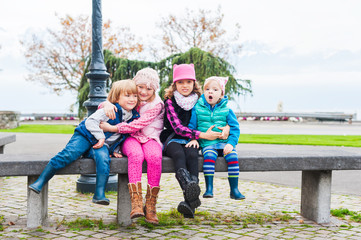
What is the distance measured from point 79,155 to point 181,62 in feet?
27.3

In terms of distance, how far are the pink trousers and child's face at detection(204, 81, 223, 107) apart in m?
0.81

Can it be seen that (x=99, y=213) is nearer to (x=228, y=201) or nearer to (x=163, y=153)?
(x=163, y=153)

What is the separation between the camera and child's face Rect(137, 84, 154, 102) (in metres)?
4.45

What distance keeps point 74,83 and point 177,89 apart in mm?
27892

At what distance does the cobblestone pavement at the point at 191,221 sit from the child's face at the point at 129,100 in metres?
1.30

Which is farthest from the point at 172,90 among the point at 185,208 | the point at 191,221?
the point at 191,221

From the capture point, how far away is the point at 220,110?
4539 mm

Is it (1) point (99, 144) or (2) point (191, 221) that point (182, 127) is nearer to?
(1) point (99, 144)

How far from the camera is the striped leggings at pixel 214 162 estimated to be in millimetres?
4215

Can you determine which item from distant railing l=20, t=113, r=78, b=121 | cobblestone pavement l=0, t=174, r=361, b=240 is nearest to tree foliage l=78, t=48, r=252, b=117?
cobblestone pavement l=0, t=174, r=361, b=240

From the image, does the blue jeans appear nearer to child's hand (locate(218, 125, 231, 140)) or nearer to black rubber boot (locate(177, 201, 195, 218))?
black rubber boot (locate(177, 201, 195, 218))

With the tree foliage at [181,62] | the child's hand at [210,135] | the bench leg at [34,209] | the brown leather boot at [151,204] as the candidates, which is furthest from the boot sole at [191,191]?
the tree foliage at [181,62]

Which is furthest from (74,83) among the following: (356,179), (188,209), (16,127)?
(188,209)

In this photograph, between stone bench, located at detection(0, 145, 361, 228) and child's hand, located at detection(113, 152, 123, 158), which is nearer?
stone bench, located at detection(0, 145, 361, 228)
